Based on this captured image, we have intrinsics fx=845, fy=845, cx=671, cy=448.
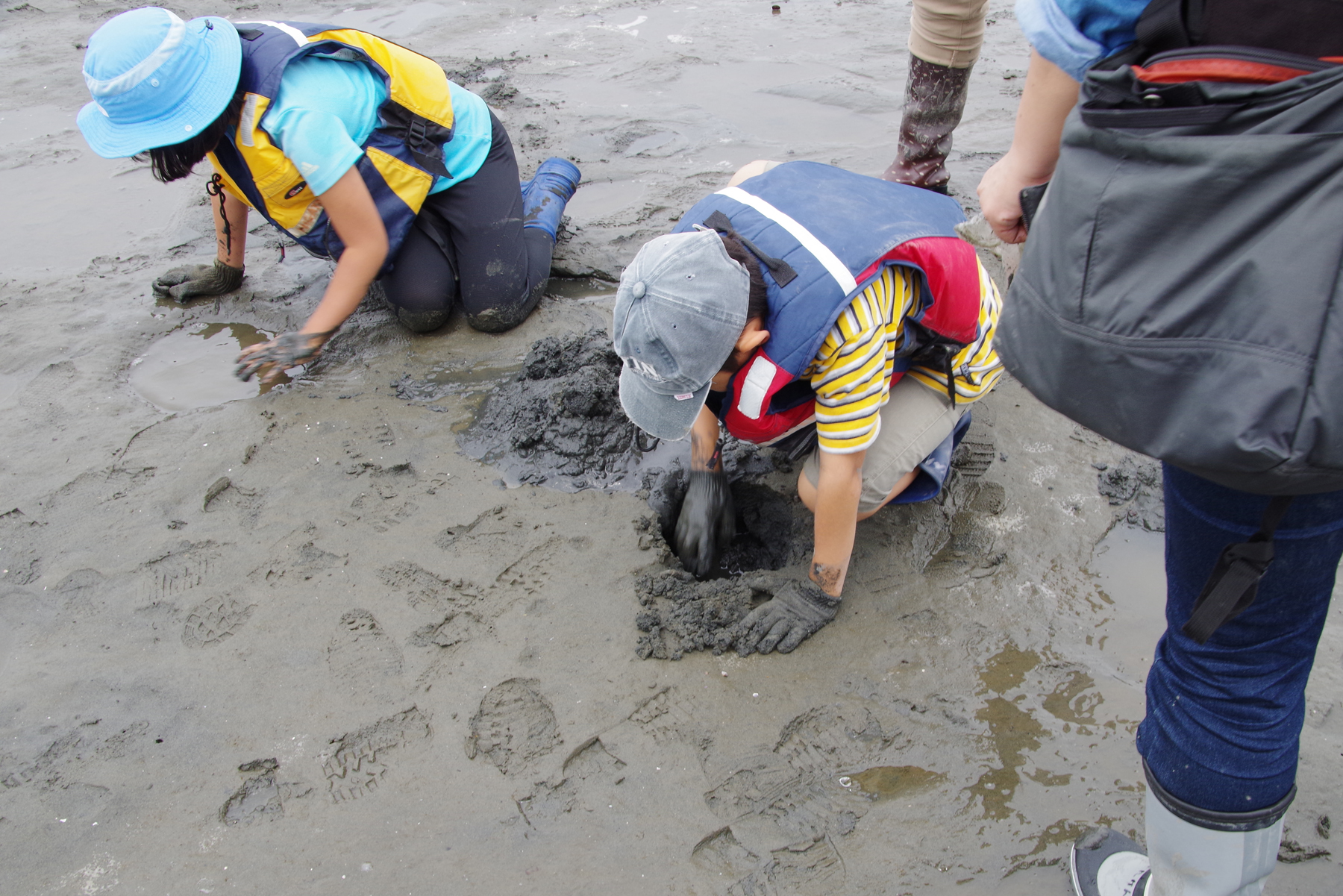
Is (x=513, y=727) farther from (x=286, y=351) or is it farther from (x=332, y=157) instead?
(x=332, y=157)

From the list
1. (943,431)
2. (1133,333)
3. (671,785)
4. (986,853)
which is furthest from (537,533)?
(1133,333)

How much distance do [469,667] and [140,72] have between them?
1815mm

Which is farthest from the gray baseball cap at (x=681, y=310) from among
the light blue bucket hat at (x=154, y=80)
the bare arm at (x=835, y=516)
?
the light blue bucket hat at (x=154, y=80)

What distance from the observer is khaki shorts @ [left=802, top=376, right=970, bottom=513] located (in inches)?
79.7

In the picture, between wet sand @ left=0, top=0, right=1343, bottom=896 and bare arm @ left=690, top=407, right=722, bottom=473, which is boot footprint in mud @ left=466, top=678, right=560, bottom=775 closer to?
wet sand @ left=0, top=0, right=1343, bottom=896

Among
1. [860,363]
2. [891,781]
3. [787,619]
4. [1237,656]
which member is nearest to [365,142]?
[860,363]

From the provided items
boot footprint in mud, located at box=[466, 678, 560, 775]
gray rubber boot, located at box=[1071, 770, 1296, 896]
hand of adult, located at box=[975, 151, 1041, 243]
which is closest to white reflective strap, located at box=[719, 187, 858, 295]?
hand of adult, located at box=[975, 151, 1041, 243]

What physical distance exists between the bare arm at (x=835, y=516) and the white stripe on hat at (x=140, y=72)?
2.05 meters

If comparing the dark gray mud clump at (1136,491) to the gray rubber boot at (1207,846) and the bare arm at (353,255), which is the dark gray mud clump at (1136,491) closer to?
the gray rubber boot at (1207,846)

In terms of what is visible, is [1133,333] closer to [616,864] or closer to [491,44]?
[616,864]

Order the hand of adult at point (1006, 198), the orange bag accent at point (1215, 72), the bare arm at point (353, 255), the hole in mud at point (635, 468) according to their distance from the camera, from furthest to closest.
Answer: the bare arm at point (353, 255) < the hole in mud at point (635, 468) < the hand of adult at point (1006, 198) < the orange bag accent at point (1215, 72)

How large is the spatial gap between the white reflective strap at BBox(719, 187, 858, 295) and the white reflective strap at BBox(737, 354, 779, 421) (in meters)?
0.21

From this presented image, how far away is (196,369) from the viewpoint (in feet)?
9.63

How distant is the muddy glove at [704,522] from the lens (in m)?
2.21
